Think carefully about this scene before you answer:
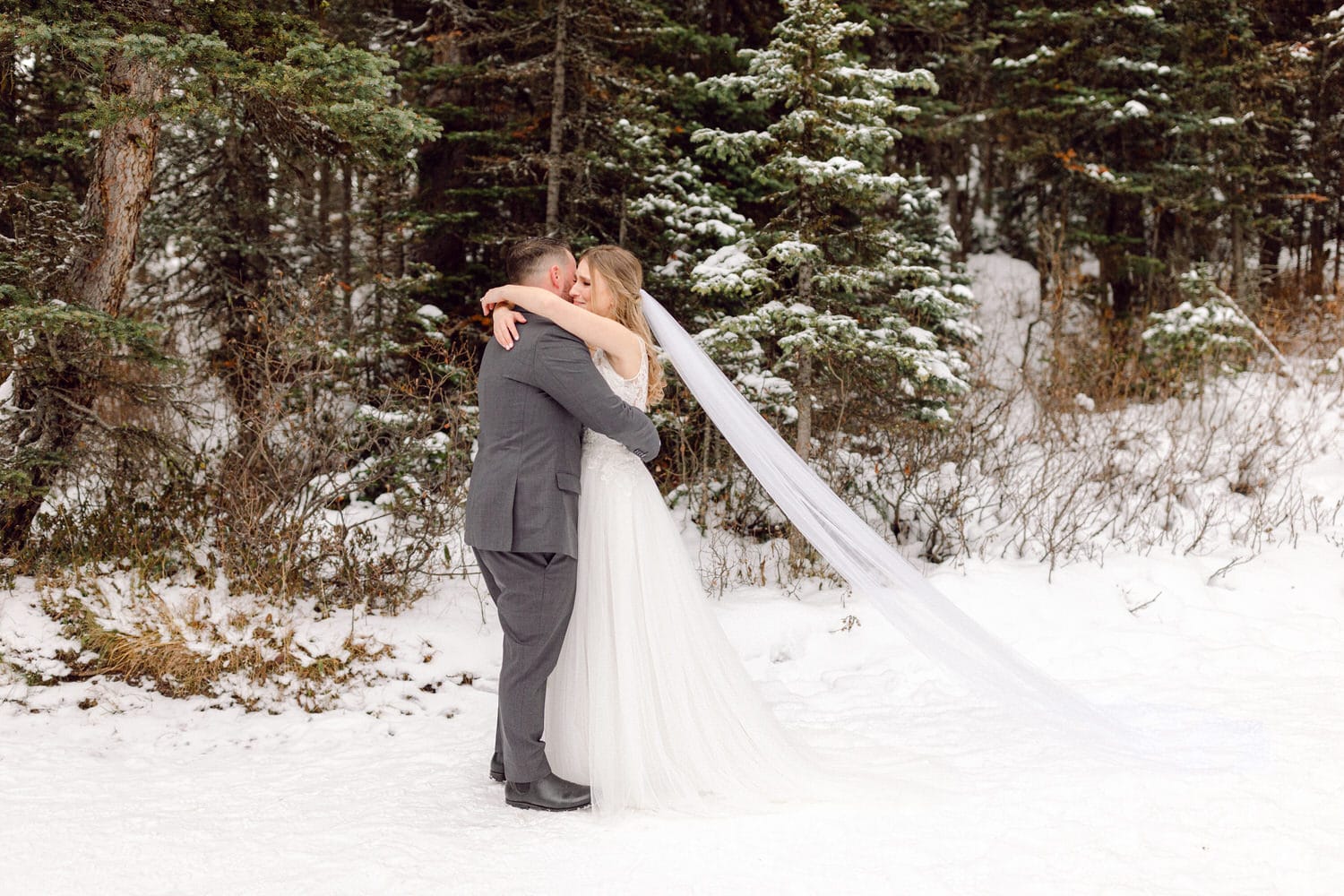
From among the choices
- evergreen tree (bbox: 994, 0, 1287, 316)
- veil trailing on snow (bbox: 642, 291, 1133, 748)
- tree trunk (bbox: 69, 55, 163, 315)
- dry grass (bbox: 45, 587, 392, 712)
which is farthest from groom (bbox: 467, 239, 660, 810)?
evergreen tree (bbox: 994, 0, 1287, 316)

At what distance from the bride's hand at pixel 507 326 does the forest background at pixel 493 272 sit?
1.94 metres

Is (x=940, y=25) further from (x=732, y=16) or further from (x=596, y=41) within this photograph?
(x=596, y=41)

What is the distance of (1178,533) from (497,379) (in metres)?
5.96

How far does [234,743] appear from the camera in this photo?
4406mm

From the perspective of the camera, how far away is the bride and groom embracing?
136 inches

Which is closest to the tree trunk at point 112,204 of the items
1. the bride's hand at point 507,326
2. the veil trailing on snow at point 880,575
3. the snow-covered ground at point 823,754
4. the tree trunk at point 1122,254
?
the snow-covered ground at point 823,754

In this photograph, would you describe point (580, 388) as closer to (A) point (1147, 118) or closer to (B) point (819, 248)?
(B) point (819, 248)

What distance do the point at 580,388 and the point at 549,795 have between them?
1618 mm

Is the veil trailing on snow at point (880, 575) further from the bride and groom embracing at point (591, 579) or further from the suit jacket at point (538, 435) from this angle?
the suit jacket at point (538, 435)

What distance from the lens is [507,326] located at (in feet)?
11.5

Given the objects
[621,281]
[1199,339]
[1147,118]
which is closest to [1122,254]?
[1147,118]

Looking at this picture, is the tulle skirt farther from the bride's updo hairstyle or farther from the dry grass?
the dry grass

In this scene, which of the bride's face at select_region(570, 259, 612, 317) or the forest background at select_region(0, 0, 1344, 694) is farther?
the forest background at select_region(0, 0, 1344, 694)

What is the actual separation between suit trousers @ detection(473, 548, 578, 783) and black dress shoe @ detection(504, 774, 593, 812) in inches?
1.6
